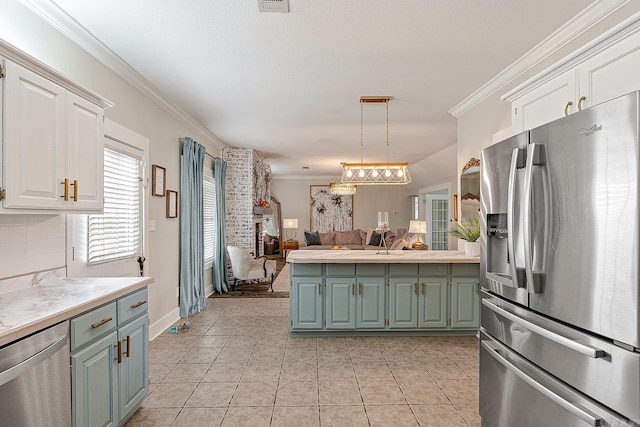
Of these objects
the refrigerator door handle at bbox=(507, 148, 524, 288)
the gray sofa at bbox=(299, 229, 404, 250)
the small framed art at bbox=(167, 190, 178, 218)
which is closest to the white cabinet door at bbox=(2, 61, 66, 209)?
the small framed art at bbox=(167, 190, 178, 218)

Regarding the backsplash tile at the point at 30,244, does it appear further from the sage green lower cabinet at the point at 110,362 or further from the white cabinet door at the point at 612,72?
the white cabinet door at the point at 612,72

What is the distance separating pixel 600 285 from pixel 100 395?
2375 millimetres

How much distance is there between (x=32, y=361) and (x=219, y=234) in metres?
4.72

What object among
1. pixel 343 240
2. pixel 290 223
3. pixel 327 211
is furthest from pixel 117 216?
pixel 327 211

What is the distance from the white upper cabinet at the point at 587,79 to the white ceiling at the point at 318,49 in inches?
26.8

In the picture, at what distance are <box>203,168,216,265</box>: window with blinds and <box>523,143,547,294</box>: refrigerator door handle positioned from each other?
16.2 feet

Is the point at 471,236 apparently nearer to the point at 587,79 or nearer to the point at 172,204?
the point at 587,79

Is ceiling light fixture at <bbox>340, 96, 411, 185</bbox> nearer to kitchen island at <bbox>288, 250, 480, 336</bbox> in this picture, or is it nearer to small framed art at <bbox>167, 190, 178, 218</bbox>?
kitchen island at <bbox>288, 250, 480, 336</bbox>

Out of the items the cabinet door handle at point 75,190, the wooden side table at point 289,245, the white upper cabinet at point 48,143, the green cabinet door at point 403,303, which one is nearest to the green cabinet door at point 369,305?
the green cabinet door at point 403,303

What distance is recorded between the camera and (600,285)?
1258 mm

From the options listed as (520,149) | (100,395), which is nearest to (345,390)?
(100,395)

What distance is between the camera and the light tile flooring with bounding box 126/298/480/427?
2387 mm

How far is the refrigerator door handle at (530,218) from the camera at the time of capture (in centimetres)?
151

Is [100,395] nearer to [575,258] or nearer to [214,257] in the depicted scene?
[575,258]
